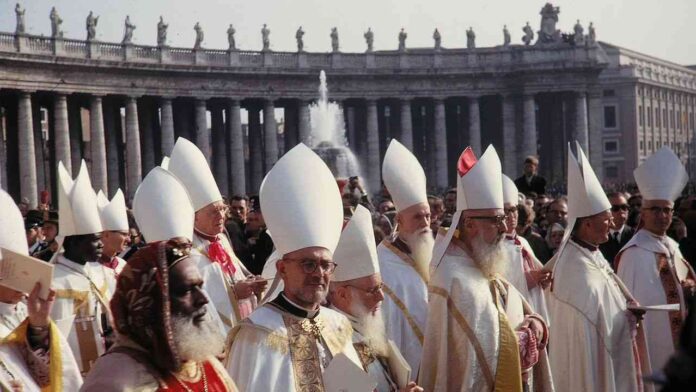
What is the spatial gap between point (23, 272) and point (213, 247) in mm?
4347

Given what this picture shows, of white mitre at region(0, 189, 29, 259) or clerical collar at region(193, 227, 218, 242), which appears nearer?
white mitre at region(0, 189, 29, 259)

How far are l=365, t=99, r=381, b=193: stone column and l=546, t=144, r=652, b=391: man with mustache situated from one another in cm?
6347

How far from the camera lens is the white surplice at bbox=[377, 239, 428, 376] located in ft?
32.7

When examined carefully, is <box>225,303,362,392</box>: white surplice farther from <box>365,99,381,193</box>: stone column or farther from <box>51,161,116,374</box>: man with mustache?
<box>365,99,381,193</box>: stone column

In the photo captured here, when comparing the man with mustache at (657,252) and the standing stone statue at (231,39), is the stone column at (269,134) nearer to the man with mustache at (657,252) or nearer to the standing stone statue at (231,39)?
the standing stone statue at (231,39)

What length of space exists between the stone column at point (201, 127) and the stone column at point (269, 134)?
159 inches

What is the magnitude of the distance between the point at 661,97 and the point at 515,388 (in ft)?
461

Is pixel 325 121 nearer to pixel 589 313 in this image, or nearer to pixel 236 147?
pixel 236 147

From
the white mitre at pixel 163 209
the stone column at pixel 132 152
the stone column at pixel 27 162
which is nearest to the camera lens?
the white mitre at pixel 163 209

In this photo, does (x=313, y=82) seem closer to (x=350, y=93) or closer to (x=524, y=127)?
(x=350, y=93)

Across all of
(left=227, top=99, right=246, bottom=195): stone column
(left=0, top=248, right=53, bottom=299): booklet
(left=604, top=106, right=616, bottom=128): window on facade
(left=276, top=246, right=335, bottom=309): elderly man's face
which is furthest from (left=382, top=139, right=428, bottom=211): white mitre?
(left=604, top=106, right=616, bottom=128): window on facade

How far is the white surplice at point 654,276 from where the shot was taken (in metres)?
12.2

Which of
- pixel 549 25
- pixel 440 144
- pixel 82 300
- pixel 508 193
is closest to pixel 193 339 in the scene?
pixel 82 300

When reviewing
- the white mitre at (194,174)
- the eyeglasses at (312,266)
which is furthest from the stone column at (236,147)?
the eyeglasses at (312,266)
